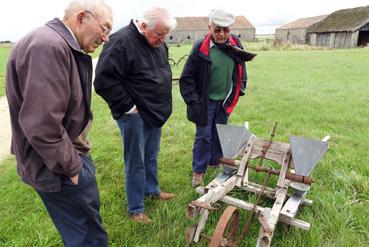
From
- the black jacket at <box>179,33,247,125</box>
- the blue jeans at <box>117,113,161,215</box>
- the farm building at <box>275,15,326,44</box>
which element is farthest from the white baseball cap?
the farm building at <box>275,15,326,44</box>

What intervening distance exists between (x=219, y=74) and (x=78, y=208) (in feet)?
8.23

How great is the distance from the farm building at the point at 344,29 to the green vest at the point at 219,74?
132 feet

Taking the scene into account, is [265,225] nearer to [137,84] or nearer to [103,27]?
[137,84]

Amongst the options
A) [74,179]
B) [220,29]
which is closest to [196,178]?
[220,29]

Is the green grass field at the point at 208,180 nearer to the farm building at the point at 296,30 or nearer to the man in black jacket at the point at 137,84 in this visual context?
the man in black jacket at the point at 137,84

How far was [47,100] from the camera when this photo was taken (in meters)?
1.64

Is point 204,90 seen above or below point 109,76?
below

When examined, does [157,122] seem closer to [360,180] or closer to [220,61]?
[220,61]

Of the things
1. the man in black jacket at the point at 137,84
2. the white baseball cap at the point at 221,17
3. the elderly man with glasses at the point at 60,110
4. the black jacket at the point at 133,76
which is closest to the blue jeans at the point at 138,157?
the man in black jacket at the point at 137,84

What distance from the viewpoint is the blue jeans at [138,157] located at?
3048 mm

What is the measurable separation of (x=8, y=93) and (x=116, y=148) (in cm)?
367

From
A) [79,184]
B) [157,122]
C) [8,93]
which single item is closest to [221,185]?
[157,122]

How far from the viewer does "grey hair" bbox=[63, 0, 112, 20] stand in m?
1.80

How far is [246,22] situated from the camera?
80.1 meters
